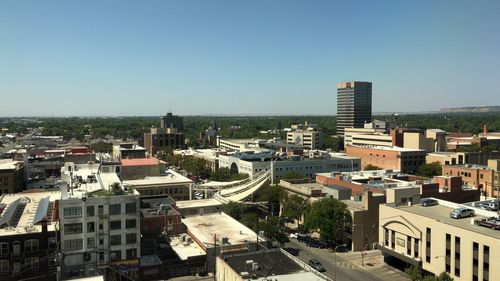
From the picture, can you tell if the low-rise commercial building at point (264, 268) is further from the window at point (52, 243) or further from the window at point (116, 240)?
the window at point (52, 243)

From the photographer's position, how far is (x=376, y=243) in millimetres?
58062

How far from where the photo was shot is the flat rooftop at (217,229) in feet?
170

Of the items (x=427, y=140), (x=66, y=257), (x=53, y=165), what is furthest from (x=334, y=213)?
(x=427, y=140)

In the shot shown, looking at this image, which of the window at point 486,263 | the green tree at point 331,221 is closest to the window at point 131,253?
the green tree at point 331,221

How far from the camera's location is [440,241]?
46.0 metres

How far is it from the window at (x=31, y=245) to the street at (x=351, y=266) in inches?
1175

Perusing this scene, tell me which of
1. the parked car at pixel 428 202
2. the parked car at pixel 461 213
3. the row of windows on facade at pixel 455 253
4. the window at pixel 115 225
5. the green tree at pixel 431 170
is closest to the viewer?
the row of windows on facade at pixel 455 253

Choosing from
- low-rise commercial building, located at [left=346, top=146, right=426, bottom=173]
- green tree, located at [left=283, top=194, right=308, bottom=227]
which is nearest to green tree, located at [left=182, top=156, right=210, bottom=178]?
low-rise commercial building, located at [left=346, top=146, right=426, bottom=173]

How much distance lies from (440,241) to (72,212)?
120ft

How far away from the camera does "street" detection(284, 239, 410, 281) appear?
1949 inches

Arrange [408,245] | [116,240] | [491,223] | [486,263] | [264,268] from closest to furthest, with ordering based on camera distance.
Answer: [264,268]
[486,263]
[491,223]
[116,240]
[408,245]

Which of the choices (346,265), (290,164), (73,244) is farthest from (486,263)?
(290,164)

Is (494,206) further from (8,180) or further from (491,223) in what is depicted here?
(8,180)

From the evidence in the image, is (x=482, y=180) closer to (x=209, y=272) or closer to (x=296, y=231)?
(x=296, y=231)
